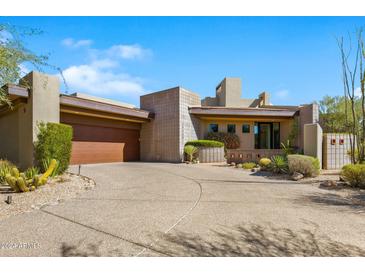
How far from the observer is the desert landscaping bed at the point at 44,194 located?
17.6 ft

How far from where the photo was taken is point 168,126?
1570cm

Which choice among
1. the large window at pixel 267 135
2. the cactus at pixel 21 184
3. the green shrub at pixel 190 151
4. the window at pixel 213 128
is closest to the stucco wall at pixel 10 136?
the cactus at pixel 21 184

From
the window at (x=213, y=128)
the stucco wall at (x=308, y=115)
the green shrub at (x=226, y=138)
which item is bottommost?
the green shrub at (x=226, y=138)

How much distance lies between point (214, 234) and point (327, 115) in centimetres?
2603

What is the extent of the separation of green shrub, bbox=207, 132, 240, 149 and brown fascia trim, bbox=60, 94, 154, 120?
4961 millimetres

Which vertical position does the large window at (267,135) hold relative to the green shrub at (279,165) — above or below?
above

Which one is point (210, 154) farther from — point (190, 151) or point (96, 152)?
point (96, 152)

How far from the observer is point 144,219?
14.4ft

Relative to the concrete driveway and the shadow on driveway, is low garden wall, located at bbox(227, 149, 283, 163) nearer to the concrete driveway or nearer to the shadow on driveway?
the concrete driveway

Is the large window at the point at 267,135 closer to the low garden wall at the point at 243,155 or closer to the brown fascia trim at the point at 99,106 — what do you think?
the low garden wall at the point at 243,155

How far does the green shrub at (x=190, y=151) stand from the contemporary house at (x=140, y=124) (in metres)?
0.51

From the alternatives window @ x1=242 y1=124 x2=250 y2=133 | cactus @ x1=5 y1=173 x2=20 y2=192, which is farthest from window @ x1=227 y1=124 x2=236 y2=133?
cactus @ x1=5 y1=173 x2=20 y2=192

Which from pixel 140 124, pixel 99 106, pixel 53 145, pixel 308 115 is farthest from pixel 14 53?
pixel 308 115

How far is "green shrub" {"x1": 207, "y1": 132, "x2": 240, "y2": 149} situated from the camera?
17406 millimetres
